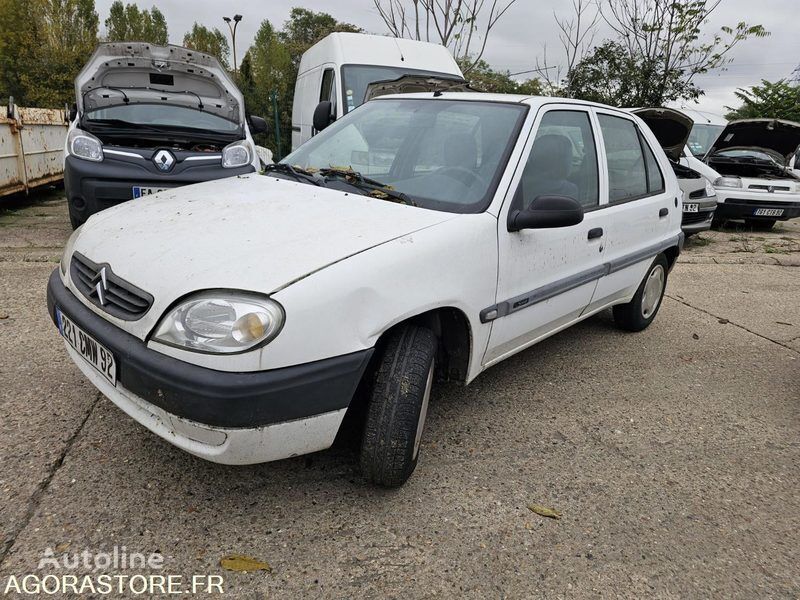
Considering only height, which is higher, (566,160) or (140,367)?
(566,160)

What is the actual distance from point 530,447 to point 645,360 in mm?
1585

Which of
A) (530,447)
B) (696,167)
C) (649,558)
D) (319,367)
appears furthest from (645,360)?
(696,167)

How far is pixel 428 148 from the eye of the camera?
292cm

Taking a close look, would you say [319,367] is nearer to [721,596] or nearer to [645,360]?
[721,596]

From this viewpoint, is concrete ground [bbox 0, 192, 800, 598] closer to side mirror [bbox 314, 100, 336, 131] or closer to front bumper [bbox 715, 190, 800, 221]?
side mirror [bbox 314, 100, 336, 131]

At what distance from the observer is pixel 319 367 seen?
74.9 inches

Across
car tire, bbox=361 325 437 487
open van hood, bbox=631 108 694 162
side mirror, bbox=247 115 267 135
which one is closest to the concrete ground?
car tire, bbox=361 325 437 487

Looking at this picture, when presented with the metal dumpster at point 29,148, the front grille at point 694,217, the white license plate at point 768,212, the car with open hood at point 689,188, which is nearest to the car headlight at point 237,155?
the metal dumpster at point 29,148

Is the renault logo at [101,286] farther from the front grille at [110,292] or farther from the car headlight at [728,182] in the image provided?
the car headlight at [728,182]

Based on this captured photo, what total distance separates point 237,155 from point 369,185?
3616 mm

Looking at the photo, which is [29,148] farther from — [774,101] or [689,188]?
[774,101]

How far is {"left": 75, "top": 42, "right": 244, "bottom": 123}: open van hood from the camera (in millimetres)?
6094

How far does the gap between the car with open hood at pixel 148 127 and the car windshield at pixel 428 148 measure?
263 centimetres

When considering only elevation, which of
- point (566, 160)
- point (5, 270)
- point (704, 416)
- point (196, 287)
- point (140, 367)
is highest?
point (566, 160)
